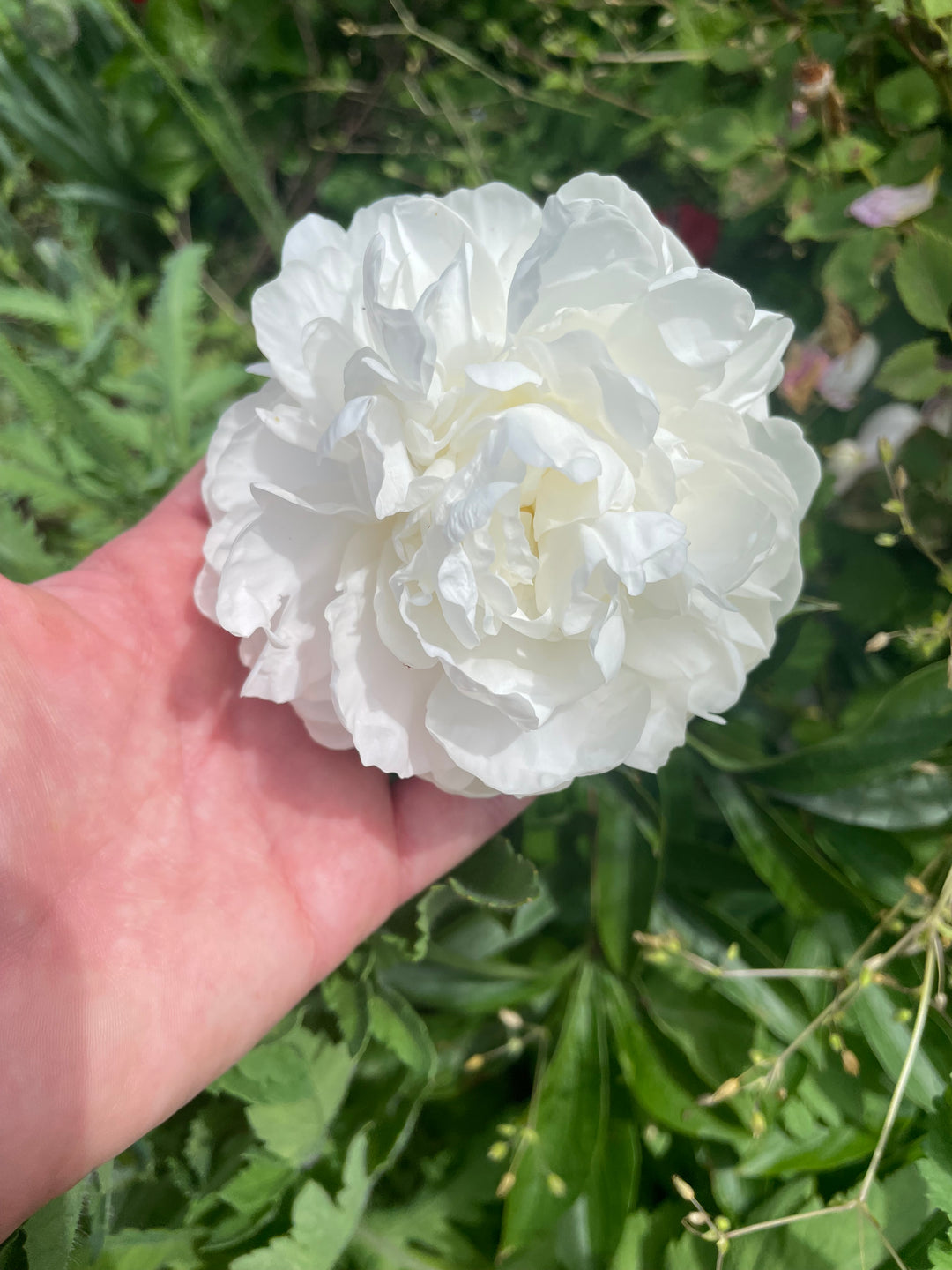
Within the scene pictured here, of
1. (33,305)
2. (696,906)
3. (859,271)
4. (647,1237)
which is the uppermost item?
(33,305)

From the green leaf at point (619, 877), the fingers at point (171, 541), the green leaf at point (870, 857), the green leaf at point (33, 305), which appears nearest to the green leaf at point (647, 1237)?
the green leaf at point (619, 877)

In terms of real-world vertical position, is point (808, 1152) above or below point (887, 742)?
below

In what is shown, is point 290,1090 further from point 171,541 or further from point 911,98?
point 911,98

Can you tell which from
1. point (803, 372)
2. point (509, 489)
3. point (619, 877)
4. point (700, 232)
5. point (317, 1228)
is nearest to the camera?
point (509, 489)

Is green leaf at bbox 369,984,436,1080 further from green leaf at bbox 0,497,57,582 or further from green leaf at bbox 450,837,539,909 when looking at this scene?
green leaf at bbox 0,497,57,582

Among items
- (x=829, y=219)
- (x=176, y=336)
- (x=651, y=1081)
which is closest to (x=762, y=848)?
(x=651, y=1081)

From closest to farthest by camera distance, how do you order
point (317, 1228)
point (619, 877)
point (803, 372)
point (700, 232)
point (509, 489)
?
point (509, 489) < point (317, 1228) < point (619, 877) < point (803, 372) < point (700, 232)

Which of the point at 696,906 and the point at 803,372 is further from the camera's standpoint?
the point at 803,372

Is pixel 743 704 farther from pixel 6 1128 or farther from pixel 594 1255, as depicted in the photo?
pixel 6 1128
